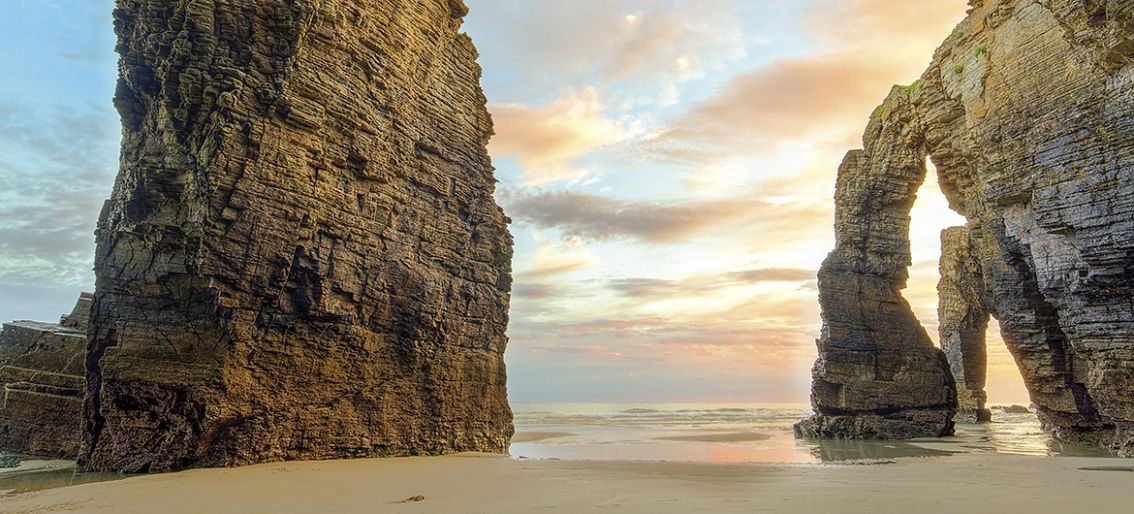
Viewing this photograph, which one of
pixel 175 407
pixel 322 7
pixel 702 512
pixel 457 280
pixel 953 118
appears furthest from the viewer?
pixel 953 118

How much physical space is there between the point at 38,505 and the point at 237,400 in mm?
3367

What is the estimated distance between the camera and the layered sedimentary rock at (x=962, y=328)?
37.9 m

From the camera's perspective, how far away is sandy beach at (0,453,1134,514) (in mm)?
6621

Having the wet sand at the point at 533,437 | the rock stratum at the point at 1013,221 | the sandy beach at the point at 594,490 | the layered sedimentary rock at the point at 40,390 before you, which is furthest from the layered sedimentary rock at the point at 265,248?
the rock stratum at the point at 1013,221

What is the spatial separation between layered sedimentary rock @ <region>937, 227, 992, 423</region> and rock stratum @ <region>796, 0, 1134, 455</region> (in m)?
7.77

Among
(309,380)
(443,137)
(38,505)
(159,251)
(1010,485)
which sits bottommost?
(38,505)

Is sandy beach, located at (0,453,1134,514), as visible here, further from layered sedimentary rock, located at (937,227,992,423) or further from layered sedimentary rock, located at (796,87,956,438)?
layered sedimentary rock, located at (937,227,992,423)

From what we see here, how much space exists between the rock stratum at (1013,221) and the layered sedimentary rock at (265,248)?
626 inches

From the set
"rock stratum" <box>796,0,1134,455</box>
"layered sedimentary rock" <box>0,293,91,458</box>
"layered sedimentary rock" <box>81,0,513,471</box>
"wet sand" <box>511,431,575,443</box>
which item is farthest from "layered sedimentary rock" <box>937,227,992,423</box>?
"layered sedimentary rock" <box>0,293,91,458</box>

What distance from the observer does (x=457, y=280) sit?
1590cm

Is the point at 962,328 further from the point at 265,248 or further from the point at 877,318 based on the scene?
the point at 265,248

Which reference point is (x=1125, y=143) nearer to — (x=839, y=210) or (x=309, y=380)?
(x=839, y=210)

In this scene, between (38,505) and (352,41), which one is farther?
(352,41)

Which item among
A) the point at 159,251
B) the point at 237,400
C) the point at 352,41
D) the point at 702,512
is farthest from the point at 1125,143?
the point at 159,251
